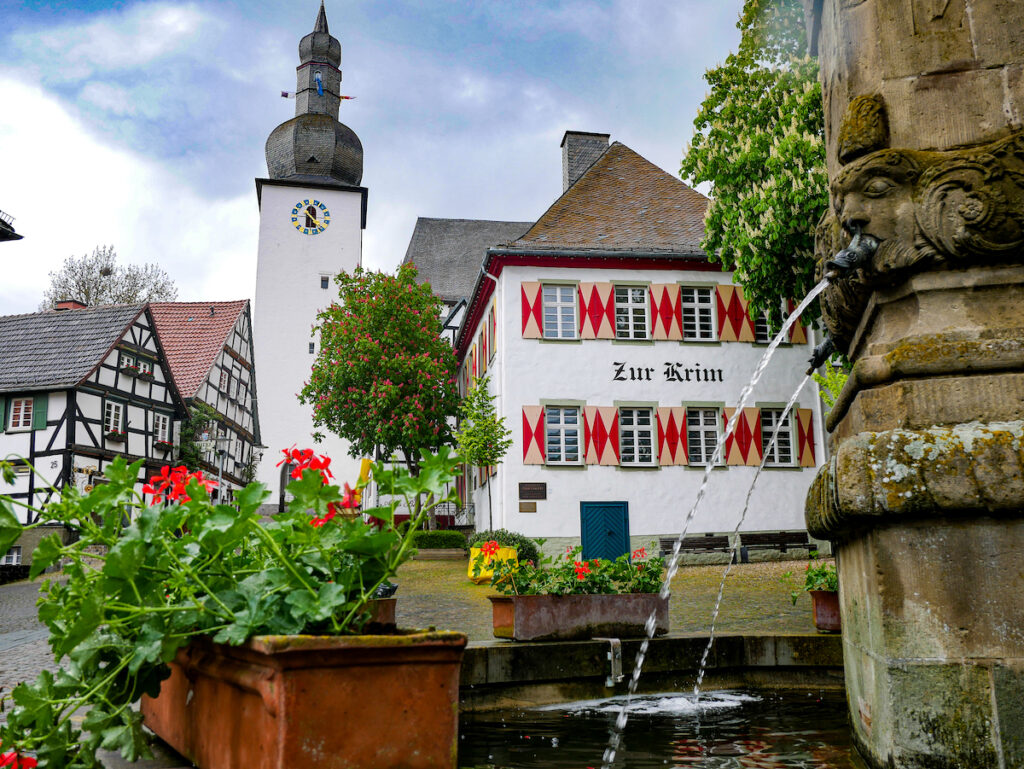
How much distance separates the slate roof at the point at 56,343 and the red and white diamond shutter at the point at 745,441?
16.8m

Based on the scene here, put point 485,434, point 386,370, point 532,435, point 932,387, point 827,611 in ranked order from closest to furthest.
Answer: point 932,387 → point 827,611 → point 485,434 → point 532,435 → point 386,370

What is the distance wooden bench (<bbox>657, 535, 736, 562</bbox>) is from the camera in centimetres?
1791

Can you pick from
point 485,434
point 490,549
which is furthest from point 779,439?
point 490,549

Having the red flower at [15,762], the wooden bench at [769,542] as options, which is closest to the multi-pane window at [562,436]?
the wooden bench at [769,542]

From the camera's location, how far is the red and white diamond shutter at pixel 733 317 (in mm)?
19734

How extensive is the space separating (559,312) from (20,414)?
1565 cm

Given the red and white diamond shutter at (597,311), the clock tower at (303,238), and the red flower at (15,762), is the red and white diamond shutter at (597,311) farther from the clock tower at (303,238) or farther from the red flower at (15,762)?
the clock tower at (303,238)

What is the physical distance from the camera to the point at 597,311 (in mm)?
19406

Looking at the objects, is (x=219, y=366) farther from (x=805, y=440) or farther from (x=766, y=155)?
(x=766, y=155)

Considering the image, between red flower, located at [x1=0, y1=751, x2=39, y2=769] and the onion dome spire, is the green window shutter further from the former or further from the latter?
red flower, located at [x1=0, y1=751, x2=39, y2=769]

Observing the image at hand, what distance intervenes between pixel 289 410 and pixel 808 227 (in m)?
30.1

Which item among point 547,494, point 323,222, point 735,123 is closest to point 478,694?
point 735,123

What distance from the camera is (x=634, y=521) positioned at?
61.5 ft

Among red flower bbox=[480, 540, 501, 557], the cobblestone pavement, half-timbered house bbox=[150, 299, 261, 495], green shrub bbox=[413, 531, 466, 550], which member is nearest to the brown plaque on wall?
green shrub bbox=[413, 531, 466, 550]
